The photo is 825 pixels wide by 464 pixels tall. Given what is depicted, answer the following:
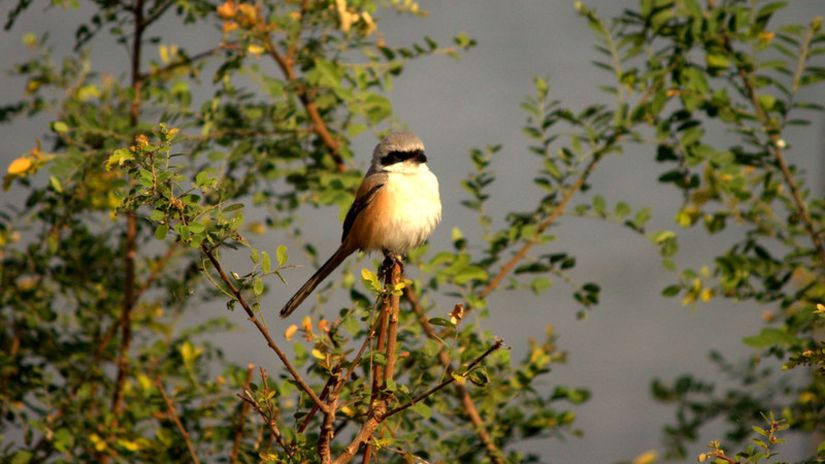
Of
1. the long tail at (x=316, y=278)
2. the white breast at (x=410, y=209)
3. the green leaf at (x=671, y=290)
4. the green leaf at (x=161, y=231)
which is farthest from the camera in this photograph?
the green leaf at (x=671, y=290)

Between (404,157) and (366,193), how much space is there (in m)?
0.25

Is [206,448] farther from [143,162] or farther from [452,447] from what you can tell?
[143,162]

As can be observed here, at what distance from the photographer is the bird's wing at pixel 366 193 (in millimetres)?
4578

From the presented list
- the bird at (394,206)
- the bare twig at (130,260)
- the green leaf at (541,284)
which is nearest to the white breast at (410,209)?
the bird at (394,206)

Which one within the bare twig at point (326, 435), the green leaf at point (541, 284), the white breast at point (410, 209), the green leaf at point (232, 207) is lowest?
the bare twig at point (326, 435)

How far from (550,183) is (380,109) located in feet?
2.96

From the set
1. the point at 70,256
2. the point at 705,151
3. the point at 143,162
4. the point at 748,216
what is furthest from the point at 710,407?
the point at 143,162

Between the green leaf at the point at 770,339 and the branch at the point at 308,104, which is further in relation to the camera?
the branch at the point at 308,104

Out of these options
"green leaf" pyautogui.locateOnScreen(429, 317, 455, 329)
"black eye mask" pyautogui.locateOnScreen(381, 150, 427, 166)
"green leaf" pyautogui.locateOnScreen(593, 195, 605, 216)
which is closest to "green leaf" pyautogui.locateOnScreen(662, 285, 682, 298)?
"green leaf" pyautogui.locateOnScreen(593, 195, 605, 216)

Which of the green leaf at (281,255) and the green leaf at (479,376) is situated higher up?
the green leaf at (281,255)

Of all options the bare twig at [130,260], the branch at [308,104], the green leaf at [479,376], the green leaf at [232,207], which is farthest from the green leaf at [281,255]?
the bare twig at [130,260]

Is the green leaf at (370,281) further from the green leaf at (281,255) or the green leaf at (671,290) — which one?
the green leaf at (671,290)

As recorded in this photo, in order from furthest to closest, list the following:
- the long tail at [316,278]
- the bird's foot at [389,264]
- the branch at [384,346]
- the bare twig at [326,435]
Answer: the long tail at [316,278], the bird's foot at [389,264], the branch at [384,346], the bare twig at [326,435]

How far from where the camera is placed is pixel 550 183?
15.5 feet
